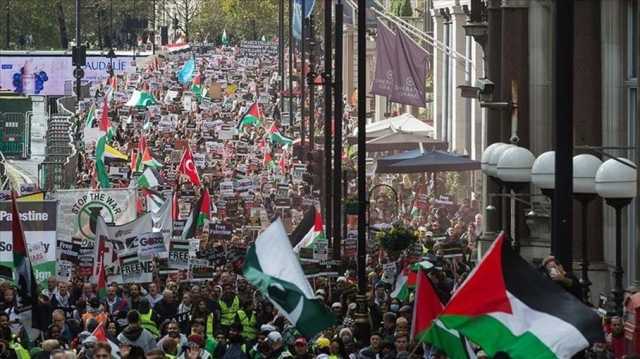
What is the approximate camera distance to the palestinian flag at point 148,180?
1631 inches

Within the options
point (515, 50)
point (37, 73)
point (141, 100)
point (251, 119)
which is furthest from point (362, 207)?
point (37, 73)

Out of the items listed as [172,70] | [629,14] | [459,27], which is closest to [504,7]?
[629,14]

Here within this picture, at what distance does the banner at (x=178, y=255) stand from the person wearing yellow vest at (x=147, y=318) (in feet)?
9.94

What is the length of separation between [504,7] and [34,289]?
1261cm

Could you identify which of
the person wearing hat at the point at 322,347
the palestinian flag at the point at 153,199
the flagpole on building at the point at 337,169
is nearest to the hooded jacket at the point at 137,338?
the person wearing hat at the point at 322,347

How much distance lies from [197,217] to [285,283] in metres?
15.9

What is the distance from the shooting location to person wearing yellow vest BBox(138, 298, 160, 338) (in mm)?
21562

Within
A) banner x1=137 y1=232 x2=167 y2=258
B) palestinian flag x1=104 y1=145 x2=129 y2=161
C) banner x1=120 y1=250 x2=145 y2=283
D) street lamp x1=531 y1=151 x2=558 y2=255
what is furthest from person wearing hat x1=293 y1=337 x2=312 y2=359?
palestinian flag x1=104 y1=145 x2=129 y2=161

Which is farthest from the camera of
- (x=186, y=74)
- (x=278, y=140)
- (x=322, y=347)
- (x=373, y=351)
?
(x=186, y=74)

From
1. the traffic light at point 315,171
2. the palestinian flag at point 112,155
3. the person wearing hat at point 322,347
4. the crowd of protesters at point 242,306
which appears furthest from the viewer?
the palestinian flag at point 112,155

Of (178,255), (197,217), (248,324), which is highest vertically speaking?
(197,217)

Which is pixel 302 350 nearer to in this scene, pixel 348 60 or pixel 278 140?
pixel 278 140

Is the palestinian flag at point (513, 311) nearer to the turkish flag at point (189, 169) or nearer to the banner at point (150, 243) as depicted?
the banner at point (150, 243)

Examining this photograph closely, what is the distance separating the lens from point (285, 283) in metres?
17.8
